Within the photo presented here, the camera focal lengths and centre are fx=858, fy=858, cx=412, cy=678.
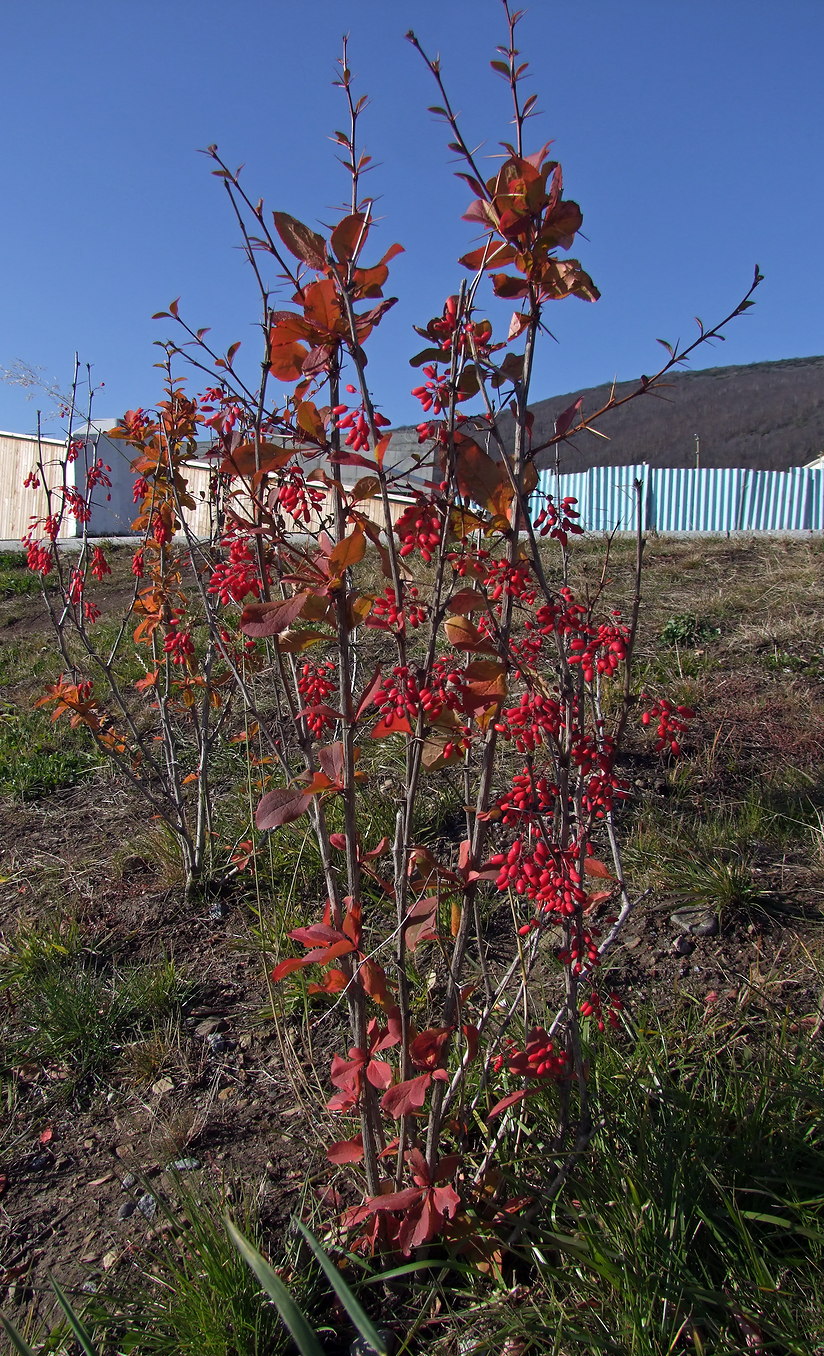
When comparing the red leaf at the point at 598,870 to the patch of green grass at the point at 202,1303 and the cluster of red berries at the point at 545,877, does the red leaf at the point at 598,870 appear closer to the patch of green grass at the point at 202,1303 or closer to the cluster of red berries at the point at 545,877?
the cluster of red berries at the point at 545,877

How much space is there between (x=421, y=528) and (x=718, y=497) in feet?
78.7

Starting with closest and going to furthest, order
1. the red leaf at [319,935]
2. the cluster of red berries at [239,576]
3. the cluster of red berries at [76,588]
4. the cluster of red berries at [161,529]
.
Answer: the red leaf at [319,935] < the cluster of red berries at [239,576] < the cluster of red berries at [161,529] < the cluster of red berries at [76,588]

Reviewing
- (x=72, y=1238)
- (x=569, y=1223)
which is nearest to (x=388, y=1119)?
(x=569, y=1223)

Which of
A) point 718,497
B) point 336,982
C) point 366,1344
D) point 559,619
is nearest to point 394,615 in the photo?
point 559,619

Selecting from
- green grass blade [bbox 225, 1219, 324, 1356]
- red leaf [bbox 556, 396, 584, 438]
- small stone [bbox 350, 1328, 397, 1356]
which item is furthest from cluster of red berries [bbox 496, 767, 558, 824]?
small stone [bbox 350, 1328, 397, 1356]

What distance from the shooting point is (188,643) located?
9.47 feet

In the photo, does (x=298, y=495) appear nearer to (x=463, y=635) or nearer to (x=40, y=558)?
(x=463, y=635)

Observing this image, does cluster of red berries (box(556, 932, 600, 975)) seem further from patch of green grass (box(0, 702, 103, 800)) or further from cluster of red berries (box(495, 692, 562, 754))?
patch of green grass (box(0, 702, 103, 800))

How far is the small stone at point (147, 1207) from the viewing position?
6.37 feet

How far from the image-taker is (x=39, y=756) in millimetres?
4465

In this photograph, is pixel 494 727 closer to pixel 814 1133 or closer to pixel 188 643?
pixel 814 1133

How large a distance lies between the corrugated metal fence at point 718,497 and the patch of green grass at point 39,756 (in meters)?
18.6

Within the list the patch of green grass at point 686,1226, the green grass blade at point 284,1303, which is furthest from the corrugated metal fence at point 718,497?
the green grass blade at point 284,1303

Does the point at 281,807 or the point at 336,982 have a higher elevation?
the point at 281,807
